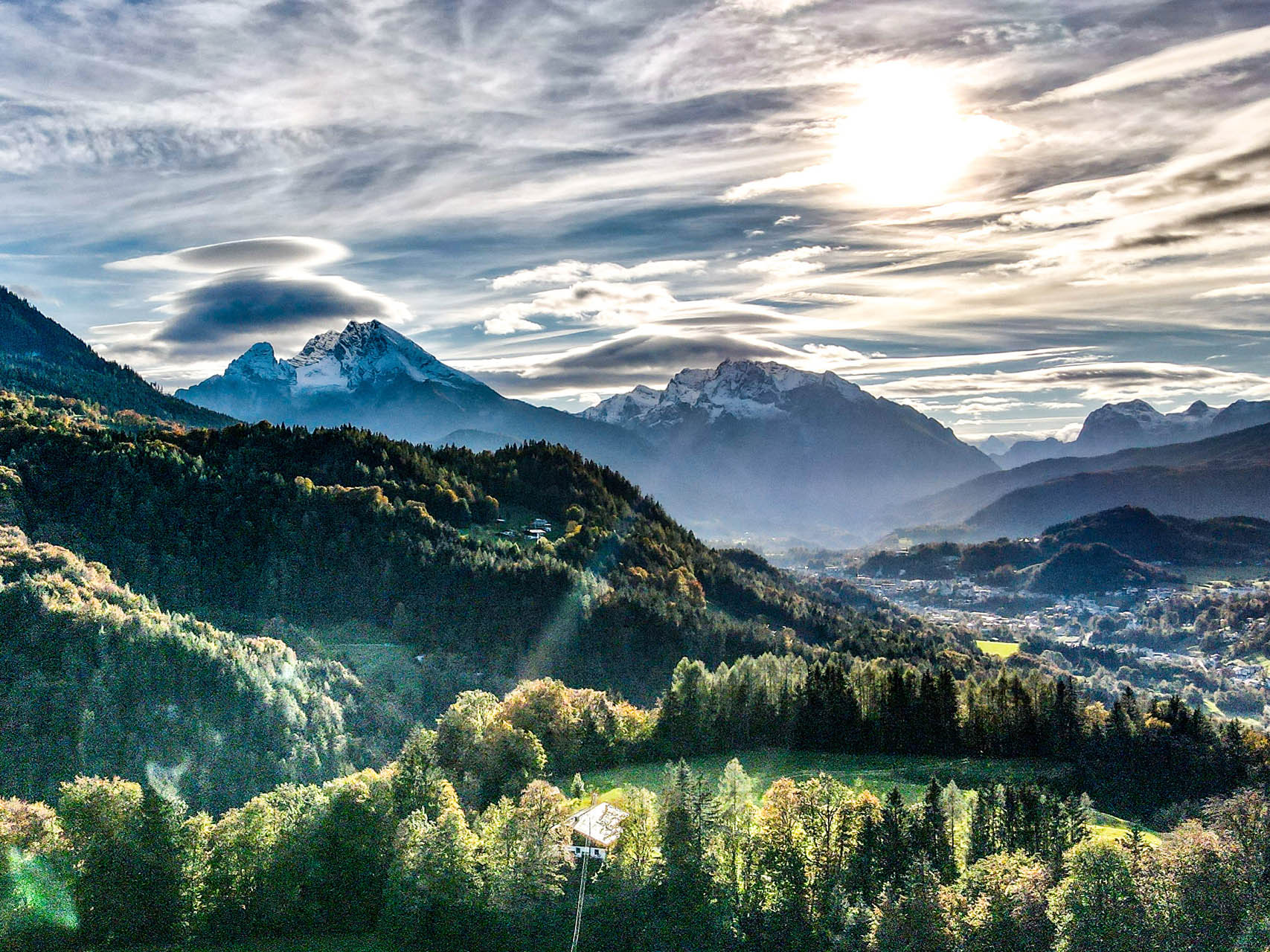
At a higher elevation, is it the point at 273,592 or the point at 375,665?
the point at 273,592

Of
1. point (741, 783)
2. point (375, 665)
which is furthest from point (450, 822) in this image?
point (375, 665)

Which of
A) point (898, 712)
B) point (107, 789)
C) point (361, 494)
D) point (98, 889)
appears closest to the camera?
point (98, 889)

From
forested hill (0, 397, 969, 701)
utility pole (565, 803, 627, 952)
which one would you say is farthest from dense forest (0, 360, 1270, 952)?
utility pole (565, 803, 627, 952)

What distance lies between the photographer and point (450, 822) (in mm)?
58906

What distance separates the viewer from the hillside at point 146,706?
110750 millimetres

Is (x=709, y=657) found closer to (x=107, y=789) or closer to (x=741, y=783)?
(x=741, y=783)

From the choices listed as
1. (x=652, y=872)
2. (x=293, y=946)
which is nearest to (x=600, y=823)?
(x=652, y=872)

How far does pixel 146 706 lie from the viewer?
388 feet

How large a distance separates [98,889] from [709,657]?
116134 mm

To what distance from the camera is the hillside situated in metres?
111

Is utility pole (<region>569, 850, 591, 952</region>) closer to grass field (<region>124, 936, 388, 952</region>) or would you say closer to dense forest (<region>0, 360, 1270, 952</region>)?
dense forest (<region>0, 360, 1270, 952</region>)

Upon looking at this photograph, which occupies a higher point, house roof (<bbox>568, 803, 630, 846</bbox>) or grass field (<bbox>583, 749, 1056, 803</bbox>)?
house roof (<bbox>568, 803, 630, 846</bbox>)

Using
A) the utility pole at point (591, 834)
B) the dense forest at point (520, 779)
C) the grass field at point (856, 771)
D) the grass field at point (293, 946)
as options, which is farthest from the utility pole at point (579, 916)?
the grass field at point (856, 771)

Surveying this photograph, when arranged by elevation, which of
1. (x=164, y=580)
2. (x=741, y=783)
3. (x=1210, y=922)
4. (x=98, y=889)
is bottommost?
(x=98, y=889)
